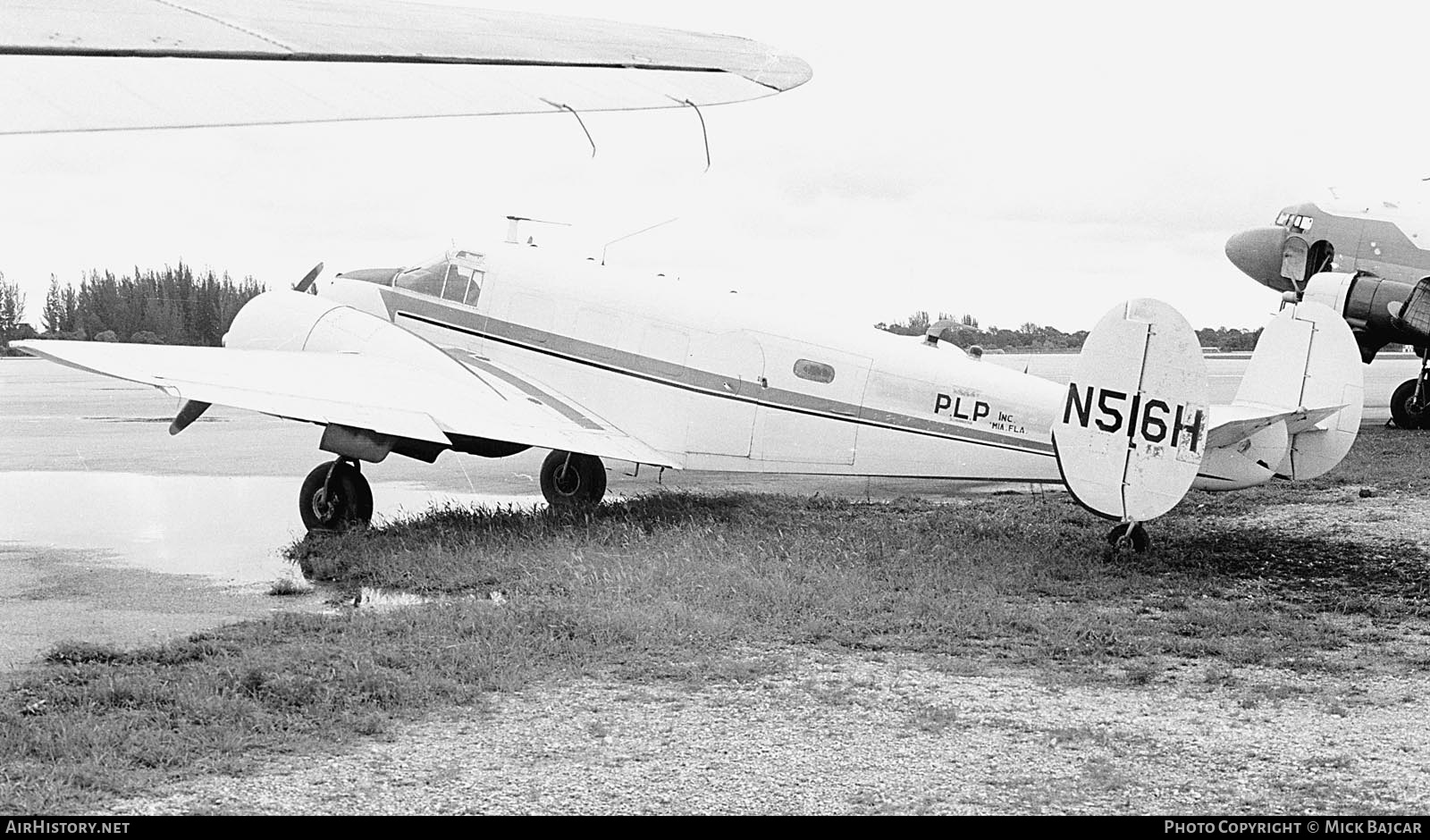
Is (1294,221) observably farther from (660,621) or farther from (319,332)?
(660,621)

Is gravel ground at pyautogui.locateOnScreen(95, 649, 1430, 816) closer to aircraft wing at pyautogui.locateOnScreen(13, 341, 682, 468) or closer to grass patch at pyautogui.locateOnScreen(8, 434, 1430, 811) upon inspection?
grass patch at pyautogui.locateOnScreen(8, 434, 1430, 811)

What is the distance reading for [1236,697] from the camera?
6742mm

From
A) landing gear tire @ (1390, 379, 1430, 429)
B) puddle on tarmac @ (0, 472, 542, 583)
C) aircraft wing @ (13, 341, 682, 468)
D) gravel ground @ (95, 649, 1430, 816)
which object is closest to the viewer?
gravel ground @ (95, 649, 1430, 816)

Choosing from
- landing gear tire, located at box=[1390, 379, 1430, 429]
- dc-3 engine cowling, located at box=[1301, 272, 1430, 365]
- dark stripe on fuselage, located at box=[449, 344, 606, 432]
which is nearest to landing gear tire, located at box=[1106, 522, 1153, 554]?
dark stripe on fuselage, located at box=[449, 344, 606, 432]

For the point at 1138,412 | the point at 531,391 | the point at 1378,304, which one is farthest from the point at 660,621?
the point at 1378,304

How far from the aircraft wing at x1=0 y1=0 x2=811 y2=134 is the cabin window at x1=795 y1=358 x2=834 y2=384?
471 cm

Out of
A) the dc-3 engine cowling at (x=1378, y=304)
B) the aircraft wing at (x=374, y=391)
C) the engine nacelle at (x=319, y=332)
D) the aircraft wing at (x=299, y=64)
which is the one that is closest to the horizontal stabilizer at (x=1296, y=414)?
the aircraft wing at (x=374, y=391)

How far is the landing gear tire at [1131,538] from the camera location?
10461 millimetres

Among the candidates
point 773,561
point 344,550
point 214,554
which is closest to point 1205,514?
point 773,561

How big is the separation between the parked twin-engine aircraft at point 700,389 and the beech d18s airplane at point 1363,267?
12230mm

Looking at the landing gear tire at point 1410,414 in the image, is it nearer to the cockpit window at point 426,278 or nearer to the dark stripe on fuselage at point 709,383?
the dark stripe on fuselage at point 709,383

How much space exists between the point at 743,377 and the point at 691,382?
0.58 metres

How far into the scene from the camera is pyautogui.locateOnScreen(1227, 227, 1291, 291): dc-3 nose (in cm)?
2475

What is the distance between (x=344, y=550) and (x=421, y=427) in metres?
1.28
